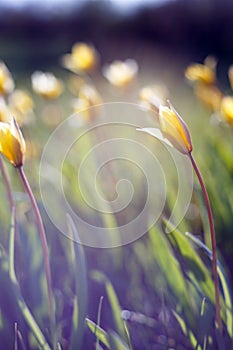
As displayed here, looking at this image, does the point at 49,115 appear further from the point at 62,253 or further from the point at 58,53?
the point at 58,53

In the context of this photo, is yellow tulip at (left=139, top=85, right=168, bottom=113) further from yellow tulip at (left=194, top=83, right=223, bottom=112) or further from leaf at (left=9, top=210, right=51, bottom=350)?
yellow tulip at (left=194, top=83, right=223, bottom=112)

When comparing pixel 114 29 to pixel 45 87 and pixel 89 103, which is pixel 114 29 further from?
pixel 89 103

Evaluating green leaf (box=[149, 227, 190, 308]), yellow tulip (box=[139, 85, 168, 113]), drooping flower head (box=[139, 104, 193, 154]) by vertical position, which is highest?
yellow tulip (box=[139, 85, 168, 113])

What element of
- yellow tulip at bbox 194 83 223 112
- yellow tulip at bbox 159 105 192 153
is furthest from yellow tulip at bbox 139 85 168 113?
yellow tulip at bbox 194 83 223 112

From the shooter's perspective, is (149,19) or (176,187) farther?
(149,19)

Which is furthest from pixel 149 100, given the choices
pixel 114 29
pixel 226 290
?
pixel 114 29

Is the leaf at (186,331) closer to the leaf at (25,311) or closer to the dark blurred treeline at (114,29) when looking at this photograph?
the leaf at (25,311)

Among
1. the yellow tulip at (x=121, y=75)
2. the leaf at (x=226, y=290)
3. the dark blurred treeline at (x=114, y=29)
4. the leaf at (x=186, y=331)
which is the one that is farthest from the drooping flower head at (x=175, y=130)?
the dark blurred treeline at (x=114, y=29)

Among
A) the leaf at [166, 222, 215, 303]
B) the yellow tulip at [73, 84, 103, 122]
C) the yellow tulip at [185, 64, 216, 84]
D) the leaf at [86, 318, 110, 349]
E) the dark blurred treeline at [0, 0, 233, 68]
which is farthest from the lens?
the dark blurred treeline at [0, 0, 233, 68]

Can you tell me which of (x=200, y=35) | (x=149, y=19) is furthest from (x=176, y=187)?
(x=149, y=19)
